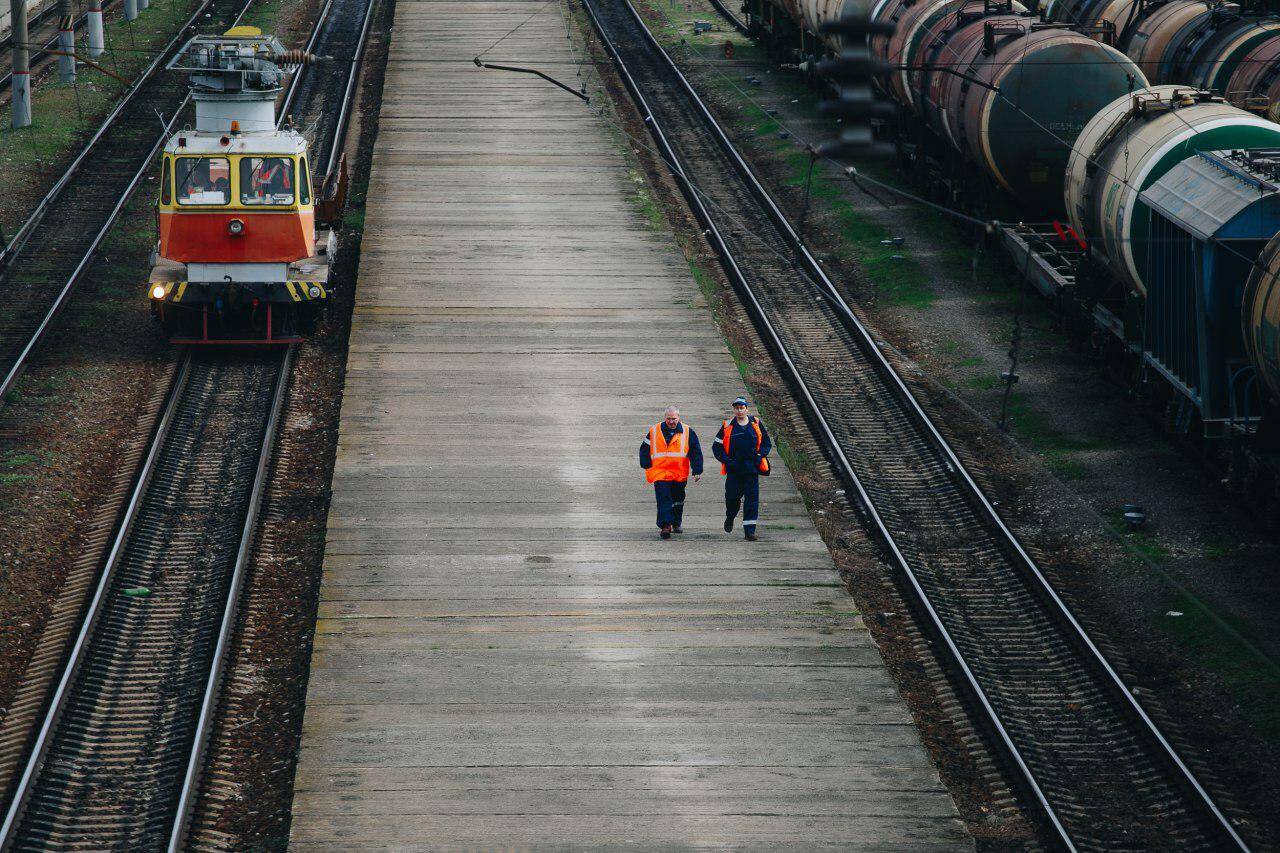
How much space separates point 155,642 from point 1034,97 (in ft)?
50.0

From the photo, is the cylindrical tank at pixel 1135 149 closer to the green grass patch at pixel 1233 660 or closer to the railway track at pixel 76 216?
the green grass patch at pixel 1233 660

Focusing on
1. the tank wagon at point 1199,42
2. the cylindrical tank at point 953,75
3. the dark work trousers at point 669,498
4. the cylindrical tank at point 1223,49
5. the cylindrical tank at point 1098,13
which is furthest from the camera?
the cylindrical tank at point 1098,13

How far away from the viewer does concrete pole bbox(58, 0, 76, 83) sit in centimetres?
3544

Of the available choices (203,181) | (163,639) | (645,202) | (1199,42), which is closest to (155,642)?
(163,639)

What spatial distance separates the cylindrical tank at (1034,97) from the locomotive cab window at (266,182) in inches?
397

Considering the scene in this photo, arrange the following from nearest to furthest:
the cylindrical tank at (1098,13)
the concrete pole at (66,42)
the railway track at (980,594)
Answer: the railway track at (980,594), the cylindrical tank at (1098,13), the concrete pole at (66,42)

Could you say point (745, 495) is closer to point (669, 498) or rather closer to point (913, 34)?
point (669, 498)

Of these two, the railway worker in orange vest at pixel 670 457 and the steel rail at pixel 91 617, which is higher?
the railway worker in orange vest at pixel 670 457

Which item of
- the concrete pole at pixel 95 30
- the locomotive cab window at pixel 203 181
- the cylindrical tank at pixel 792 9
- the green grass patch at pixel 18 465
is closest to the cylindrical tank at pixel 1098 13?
the cylindrical tank at pixel 792 9

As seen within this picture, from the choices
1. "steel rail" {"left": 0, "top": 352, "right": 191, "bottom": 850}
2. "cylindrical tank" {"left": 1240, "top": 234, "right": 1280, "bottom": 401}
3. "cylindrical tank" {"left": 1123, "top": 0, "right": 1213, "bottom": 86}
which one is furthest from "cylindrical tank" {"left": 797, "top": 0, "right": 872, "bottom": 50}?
"steel rail" {"left": 0, "top": 352, "right": 191, "bottom": 850}

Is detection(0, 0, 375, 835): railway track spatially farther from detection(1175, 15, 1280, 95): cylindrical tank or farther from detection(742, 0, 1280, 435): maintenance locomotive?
detection(1175, 15, 1280, 95): cylindrical tank

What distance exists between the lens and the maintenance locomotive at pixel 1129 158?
16.2 m

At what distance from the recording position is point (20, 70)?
1261 inches

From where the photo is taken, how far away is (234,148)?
2055cm
